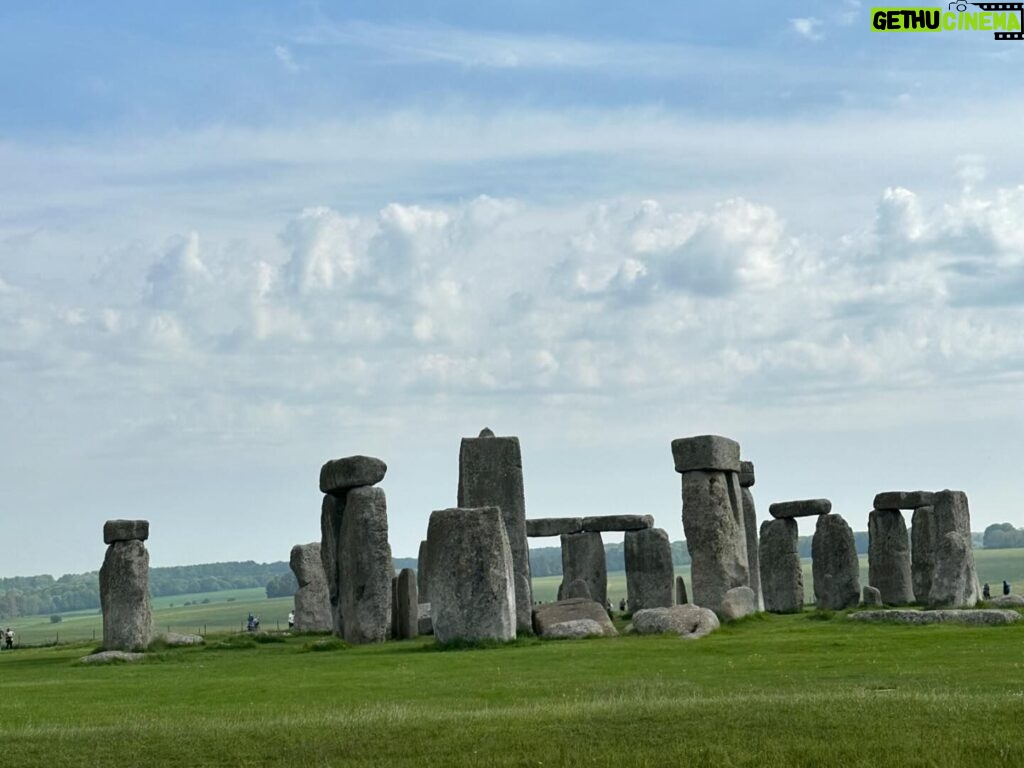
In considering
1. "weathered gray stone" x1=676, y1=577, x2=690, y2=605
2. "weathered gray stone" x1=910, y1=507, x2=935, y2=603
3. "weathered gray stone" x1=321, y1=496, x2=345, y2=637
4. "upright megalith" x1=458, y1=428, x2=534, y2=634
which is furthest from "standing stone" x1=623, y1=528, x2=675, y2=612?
"upright megalith" x1=458, y1=428, x2=534, y2=634

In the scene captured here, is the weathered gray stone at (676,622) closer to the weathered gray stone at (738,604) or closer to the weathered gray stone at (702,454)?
the weathered gray stone at (738,604)

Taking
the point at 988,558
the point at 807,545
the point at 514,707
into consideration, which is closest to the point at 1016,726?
the point at 514,707

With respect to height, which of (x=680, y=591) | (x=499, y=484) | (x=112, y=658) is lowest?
(x=112, y=658)

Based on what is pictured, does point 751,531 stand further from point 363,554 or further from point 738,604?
point 363,554

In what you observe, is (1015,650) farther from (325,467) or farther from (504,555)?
(325,467)

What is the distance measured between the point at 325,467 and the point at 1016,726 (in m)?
20.8

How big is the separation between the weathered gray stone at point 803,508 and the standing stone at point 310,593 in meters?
13.2

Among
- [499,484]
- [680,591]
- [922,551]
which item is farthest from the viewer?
[680,591]

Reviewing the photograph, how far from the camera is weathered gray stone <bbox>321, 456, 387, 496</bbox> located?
116 ft

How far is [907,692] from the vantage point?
20672 mm

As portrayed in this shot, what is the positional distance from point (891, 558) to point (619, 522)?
8403 mm

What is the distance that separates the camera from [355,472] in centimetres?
3538

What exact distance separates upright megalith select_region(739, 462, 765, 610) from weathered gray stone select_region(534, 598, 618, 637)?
23.7ft

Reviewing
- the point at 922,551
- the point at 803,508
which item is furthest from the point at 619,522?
the point at 922,551
